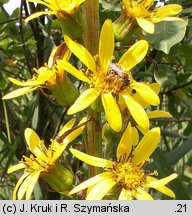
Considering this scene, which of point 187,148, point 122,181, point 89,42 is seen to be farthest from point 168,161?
point 89,42

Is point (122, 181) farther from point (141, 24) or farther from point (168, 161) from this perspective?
point (168, 161)

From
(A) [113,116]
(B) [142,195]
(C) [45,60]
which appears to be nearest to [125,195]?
(B) [142,195]

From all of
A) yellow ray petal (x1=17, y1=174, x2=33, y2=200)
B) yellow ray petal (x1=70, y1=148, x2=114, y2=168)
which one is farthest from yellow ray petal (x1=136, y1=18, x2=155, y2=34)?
yellow ray petal (x1=17, y1=174, x2=33, y2=200)

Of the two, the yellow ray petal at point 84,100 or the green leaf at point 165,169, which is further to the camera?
the green leaf at point 165,169

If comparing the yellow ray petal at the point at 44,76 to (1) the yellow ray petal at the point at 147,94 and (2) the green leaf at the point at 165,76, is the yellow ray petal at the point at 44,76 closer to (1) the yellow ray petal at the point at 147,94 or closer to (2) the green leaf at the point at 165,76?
(1) the yellow ray petal at the point at 147,94

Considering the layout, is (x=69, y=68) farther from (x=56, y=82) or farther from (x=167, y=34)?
(x=167, y=34)

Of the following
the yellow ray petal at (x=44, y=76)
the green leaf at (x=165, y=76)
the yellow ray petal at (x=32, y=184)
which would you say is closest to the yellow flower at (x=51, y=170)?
the yellow ray petal at (x=32, y=184)

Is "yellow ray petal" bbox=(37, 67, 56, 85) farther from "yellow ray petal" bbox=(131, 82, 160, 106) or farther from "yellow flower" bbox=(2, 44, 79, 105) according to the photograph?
"yellow ray petal" bbox=(131, 82, 160, 106)
